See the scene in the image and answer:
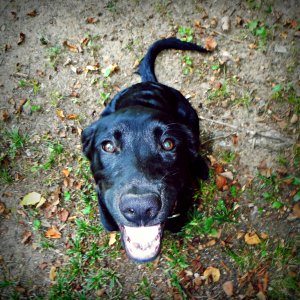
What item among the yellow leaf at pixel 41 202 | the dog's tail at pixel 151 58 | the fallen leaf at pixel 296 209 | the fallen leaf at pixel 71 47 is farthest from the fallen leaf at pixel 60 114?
the fallen leaf at pixel 296 209

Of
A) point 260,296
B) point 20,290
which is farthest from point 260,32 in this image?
point 20,290

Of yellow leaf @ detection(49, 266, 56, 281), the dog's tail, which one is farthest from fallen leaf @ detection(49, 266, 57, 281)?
the dog's tail

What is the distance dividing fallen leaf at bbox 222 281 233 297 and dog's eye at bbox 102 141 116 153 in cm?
189

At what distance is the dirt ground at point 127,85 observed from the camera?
11.4ft

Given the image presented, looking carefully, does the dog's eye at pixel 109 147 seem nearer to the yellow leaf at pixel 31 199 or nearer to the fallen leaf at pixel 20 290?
the yellow leaf at pixel 31 199

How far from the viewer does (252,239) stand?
11.3ft

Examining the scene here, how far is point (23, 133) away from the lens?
4371mm

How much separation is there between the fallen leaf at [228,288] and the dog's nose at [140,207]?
5.02 ft

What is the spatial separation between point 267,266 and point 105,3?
4315 mm

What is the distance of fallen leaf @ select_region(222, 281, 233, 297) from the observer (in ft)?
10.7

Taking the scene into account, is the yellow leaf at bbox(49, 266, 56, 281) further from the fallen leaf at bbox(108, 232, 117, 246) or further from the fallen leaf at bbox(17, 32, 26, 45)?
the fallen leaf at bbox(17, 32, 26, 45)

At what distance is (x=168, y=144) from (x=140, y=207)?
653 millimetres

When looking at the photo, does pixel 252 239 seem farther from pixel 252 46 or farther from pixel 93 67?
pixel 93 67

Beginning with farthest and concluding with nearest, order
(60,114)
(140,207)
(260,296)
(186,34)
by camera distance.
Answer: (186,34), (60,114), (260,296), (140,207)
